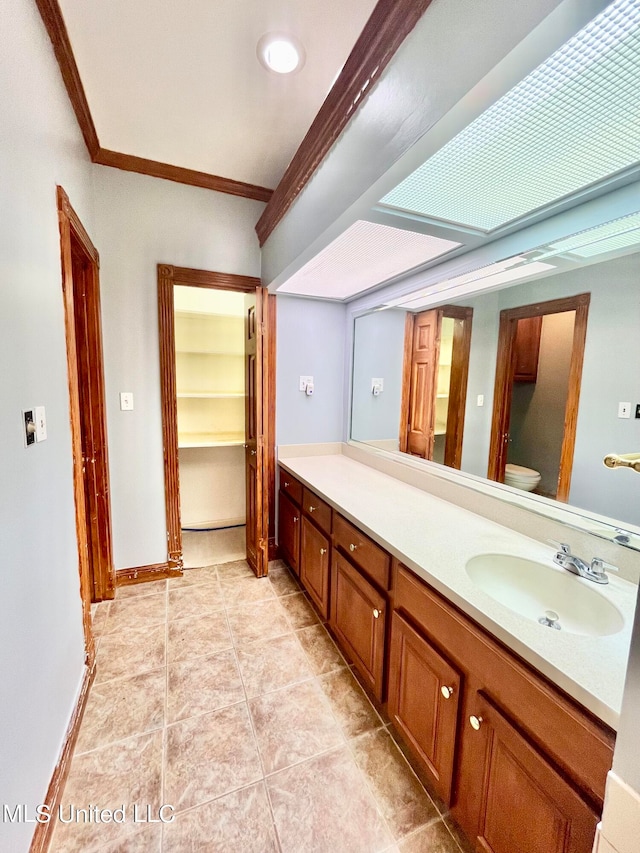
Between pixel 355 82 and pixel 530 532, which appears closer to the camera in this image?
pixel 355 82

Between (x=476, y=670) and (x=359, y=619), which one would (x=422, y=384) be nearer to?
(x=359, y=619)

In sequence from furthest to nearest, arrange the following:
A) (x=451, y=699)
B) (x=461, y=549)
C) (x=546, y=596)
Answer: (x=461, y=549), (x=546, y=596), (x=451, y=699)

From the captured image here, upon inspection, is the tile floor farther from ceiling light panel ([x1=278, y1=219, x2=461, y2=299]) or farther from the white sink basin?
ceiling light panel ([x1=278, y1=219, x2=461, y2=299])

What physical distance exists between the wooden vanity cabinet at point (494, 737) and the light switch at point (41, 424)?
135 centimetres

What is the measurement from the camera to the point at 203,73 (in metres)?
1.58

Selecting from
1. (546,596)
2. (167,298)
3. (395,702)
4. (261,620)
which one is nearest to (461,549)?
(546,596)

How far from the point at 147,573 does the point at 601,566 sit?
2649 mm

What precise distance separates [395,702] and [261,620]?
1.04 meters

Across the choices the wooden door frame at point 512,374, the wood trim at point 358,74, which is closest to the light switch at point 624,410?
the wooden door frame at point 512,374

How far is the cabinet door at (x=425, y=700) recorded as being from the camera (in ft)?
3.55

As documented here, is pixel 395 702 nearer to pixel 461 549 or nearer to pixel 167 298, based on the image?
pixel 461 549

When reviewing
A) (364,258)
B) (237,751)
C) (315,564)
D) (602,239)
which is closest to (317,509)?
(315,564)

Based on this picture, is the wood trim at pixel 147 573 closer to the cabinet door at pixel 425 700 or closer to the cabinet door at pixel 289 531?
the cabinet door at pixel 289 531

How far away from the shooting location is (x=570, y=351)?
4.37 ft
